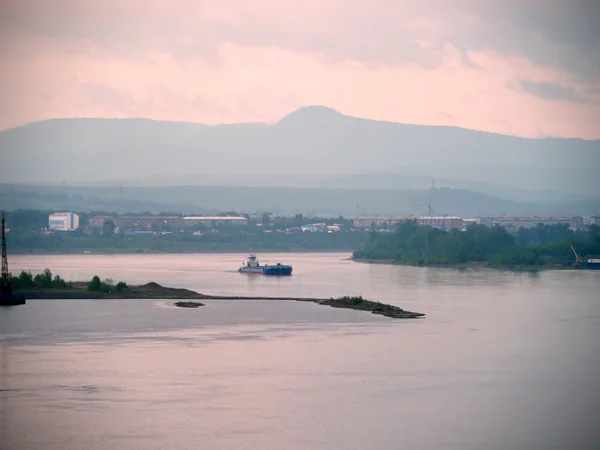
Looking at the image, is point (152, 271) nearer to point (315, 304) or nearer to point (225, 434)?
point (315, 304)

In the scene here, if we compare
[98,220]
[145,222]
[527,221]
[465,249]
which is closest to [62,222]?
[98,220]

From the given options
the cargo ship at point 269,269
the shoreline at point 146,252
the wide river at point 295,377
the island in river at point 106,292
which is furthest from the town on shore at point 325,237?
the wide river at point 295,377

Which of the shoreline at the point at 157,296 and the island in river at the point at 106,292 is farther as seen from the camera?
the island in river at the point at 106,292

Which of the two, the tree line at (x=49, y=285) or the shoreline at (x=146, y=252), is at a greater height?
the shoreline at (x=146, y=252)

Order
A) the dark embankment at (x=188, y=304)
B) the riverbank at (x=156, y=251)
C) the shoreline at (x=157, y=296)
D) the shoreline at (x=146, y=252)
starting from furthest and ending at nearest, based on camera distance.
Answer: the riverbank at (x=156, y=251) < the shoreline at (x=146, y=252) < the dark embankment at (x=188, y=304) < the shoreline at (x=157, y=296)

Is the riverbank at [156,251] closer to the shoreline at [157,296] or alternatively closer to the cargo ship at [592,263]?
the cargo ship at [592,263]

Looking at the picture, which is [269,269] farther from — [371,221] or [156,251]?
[371,221]

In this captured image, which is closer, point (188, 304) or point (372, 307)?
point (372, 307)
